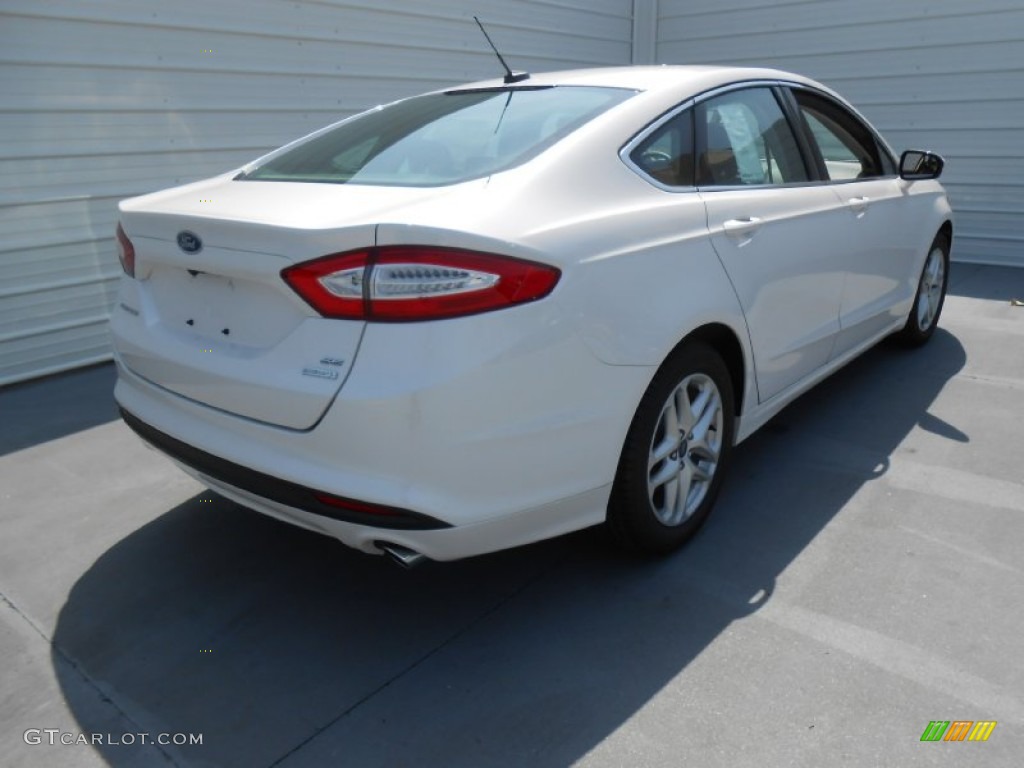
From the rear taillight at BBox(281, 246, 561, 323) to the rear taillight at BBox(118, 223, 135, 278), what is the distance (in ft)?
2.90

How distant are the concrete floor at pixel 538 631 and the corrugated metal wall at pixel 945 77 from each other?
5122 millimetres

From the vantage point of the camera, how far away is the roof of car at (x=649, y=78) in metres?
2.88

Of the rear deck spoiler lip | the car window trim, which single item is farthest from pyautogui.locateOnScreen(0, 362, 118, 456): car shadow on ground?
Answer: the car window trim

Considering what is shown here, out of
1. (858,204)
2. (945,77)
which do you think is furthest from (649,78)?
(945,77)

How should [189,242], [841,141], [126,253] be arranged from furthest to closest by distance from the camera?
[841,141], [126,253], [189,242]

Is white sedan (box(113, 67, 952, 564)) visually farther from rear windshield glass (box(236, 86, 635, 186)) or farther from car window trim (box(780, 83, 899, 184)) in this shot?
car window trim (box(780, 83, 899, 184))

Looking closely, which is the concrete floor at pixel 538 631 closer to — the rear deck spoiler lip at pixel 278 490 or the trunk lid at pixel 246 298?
the rear deck spoiler lip at pixel 278 490

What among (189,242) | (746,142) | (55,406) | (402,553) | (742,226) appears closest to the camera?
(402,553)

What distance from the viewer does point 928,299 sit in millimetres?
4934

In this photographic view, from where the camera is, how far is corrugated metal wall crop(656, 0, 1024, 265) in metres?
7.51

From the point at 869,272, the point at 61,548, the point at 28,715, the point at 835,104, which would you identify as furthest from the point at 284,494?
the point at 835,104

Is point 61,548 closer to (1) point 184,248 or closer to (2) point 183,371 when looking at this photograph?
(2) point 183,371

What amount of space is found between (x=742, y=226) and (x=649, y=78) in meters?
0.62

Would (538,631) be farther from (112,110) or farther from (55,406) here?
(112,110)
